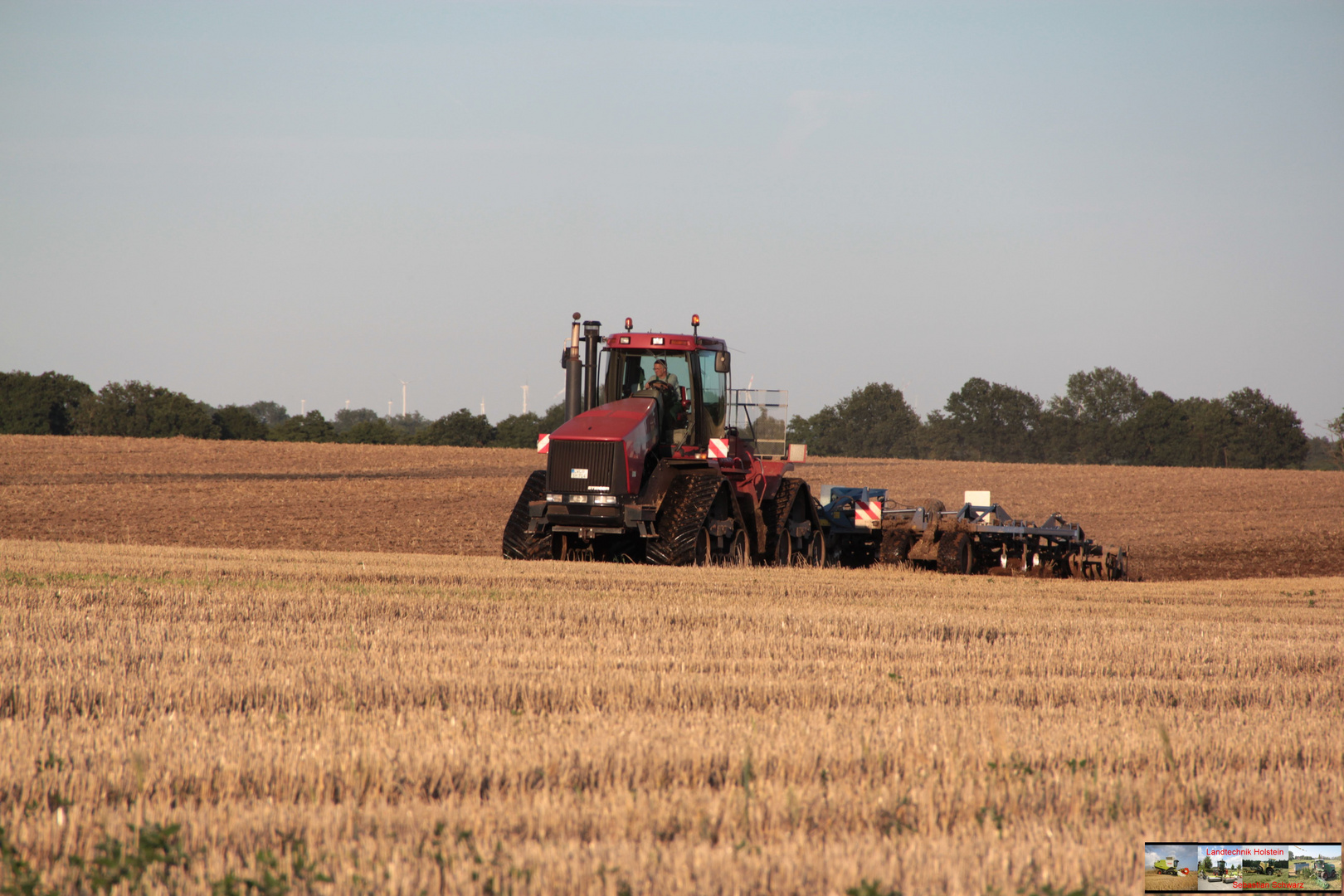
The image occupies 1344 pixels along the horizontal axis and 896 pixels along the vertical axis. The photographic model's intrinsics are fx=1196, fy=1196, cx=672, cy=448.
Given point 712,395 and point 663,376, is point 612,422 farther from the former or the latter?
point 712,395

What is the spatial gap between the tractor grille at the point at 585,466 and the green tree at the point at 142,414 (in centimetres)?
6567

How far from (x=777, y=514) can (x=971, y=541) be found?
8.69 feet

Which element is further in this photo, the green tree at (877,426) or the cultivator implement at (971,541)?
the green tree at (877,426)

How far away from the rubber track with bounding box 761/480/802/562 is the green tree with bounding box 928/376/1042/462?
91.2 m

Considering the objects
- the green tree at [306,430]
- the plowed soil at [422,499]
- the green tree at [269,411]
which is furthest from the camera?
the green tree at [269,411]

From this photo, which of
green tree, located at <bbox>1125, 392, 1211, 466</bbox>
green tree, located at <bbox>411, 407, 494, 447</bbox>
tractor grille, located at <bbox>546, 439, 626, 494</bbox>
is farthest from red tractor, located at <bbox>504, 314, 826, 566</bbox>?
green tree, located at <bbox>1125, 392, 1211, 466</bbox>

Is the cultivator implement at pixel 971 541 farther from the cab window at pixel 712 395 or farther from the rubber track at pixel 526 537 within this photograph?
the rubber track at pixel 526 537

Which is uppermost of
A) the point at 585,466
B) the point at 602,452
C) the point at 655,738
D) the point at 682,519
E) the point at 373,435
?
the point at 373,435

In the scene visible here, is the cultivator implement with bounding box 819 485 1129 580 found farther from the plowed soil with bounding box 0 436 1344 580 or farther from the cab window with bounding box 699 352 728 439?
the plowed soil with bounding box 0 436 1344 580

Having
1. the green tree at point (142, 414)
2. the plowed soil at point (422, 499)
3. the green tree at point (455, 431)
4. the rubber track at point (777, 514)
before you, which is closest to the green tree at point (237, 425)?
the green tree at point (142, 414)

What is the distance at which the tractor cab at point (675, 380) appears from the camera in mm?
13812

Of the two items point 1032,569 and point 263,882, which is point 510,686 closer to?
point 263,882

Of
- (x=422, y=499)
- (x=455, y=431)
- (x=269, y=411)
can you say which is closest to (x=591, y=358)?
(x=422, y=499)

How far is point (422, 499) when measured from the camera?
98.8 ft
